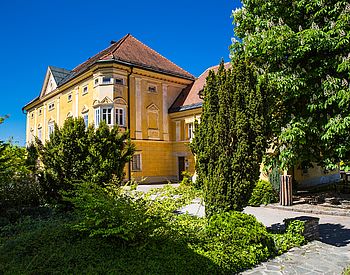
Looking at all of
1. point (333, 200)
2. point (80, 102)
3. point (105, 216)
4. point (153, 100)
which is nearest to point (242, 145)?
point (105, 216)

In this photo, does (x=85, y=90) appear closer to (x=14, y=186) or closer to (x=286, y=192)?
(x=14, y=186)

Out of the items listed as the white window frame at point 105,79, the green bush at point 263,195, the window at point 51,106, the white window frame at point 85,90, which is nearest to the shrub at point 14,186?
the green bush at point 263,195

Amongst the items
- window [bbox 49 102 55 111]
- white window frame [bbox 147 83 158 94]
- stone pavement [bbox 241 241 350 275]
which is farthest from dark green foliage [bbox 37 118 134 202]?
window [bbox 49 102 55 111]

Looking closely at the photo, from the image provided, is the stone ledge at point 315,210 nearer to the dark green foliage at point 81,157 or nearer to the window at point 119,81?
the dark green foliage at point 81,157

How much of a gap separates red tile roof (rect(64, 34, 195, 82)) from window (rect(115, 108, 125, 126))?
13.0 feet

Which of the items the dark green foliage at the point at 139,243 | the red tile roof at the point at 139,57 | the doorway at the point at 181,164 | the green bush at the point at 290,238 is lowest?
the green bush at the point at 290,238

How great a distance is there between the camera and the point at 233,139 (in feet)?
20.9

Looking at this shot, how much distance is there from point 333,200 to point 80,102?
21889mm

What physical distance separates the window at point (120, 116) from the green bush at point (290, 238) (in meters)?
18.1

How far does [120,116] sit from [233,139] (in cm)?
1775

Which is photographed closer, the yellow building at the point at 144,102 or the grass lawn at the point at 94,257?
the grass lawn at the point at 94,257

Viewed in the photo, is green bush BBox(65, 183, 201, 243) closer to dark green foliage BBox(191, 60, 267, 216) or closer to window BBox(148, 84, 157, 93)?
dark green foliage BBox(191, 60, 267, 216)

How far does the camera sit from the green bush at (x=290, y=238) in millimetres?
5996

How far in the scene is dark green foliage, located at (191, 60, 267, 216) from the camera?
615cm
